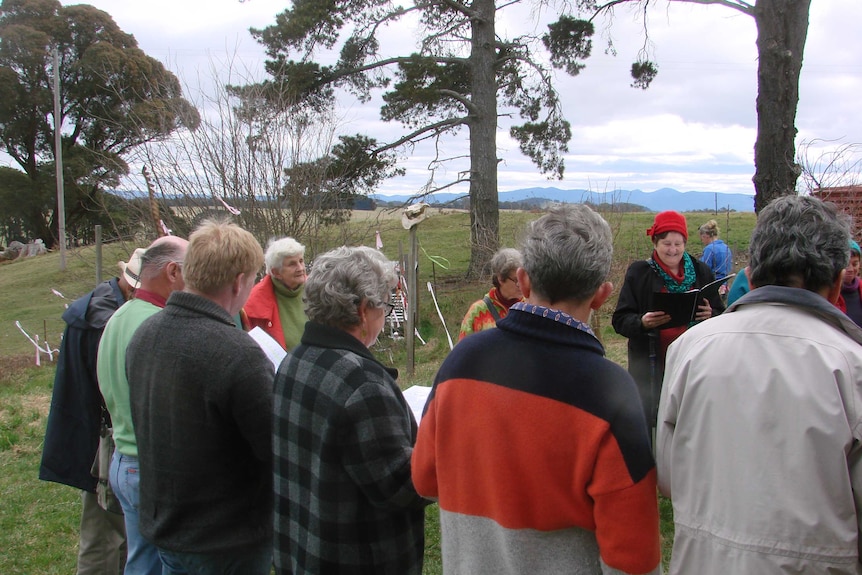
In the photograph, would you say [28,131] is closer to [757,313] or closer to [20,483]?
[20,483]

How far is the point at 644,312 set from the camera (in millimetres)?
3750

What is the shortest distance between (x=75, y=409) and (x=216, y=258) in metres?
1.24

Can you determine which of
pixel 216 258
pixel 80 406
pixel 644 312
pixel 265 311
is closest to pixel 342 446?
pixel 216 258

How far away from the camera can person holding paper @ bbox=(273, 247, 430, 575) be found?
5.49 ft

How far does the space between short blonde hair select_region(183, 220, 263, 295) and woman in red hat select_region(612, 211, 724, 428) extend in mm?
2366

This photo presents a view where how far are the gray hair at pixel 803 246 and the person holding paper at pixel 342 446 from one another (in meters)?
1.01

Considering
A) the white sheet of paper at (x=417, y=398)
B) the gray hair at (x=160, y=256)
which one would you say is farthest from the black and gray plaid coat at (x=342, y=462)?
the gray hair at (x=160, y=256)

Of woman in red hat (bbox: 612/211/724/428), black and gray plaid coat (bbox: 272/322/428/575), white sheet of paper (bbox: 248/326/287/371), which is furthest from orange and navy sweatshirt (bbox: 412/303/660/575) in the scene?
woman in red hat (bbox: 612/211/724/428)

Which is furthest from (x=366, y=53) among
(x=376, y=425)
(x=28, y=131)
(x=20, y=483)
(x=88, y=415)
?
(x=28, y=131)

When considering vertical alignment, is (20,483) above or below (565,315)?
below

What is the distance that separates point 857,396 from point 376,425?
1088 mm

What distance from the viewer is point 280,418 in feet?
5.86

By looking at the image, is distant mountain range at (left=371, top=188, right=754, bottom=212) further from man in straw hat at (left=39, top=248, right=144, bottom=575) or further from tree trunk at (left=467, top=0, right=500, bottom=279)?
man in straw hat at (left=39, top=248, right=144, bottom=575)

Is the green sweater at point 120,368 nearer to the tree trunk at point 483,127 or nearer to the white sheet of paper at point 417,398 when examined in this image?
the white sheet of paper at point 417,398
